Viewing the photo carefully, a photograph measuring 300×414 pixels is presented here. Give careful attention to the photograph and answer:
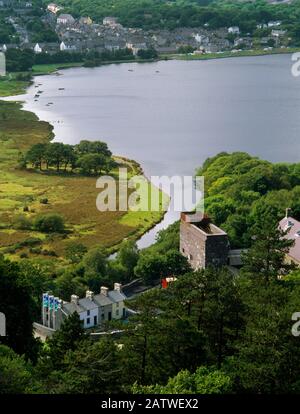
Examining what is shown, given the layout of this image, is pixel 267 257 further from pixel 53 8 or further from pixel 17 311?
pixel 53 8

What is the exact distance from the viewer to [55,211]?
2525 cm

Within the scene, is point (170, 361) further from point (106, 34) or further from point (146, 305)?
point (106, 34)

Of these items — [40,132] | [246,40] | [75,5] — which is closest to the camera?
[40,132]

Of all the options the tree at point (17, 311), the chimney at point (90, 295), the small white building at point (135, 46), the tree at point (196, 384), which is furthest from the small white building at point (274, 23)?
the tree at point (196, 384)

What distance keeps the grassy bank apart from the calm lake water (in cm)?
94

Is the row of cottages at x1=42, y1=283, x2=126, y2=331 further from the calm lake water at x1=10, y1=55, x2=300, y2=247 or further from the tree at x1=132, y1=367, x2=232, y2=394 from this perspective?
the calm lake water at x1=10, y1=55, x2=300, y2=247

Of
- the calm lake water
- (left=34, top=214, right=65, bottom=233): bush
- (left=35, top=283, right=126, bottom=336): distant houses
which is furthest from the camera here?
the calm lake water

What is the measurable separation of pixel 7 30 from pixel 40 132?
3097 centimetres

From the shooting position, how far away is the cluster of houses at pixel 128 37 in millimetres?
67000

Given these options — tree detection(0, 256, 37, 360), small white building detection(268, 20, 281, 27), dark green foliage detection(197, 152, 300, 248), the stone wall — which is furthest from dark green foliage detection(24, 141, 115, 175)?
small white building detection(268, 20, 281, 27)
